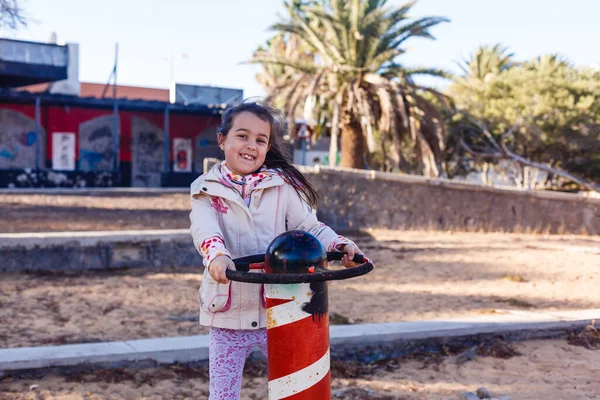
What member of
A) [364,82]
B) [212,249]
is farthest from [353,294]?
[364,82]

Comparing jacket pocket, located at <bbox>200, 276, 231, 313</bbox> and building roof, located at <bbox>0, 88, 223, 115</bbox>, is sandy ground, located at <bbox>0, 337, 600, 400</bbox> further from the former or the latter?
building roof, located at <bbox>0, 88, 223, 115</bbox>

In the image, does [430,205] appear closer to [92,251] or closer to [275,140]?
[92,251]

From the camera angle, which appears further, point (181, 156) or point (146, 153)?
point (181, 156)

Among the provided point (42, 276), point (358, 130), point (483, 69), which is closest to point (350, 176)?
point (358, 130)

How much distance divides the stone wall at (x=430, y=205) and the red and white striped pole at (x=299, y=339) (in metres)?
9.63

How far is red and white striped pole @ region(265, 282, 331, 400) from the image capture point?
71.1 inches

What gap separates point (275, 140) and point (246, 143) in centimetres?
21

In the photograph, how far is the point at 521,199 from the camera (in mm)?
12641

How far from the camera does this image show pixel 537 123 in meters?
20.7

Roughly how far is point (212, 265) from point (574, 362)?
3018mm

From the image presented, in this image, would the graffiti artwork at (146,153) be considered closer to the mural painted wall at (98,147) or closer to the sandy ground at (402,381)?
the mural painted wall at (98,147)

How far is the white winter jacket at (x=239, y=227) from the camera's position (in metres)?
2.20

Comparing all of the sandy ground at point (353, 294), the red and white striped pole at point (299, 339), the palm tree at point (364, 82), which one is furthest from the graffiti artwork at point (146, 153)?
the red and white striped pole at point (299, 339)

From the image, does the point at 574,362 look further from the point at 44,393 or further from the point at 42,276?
the point at 42,276
